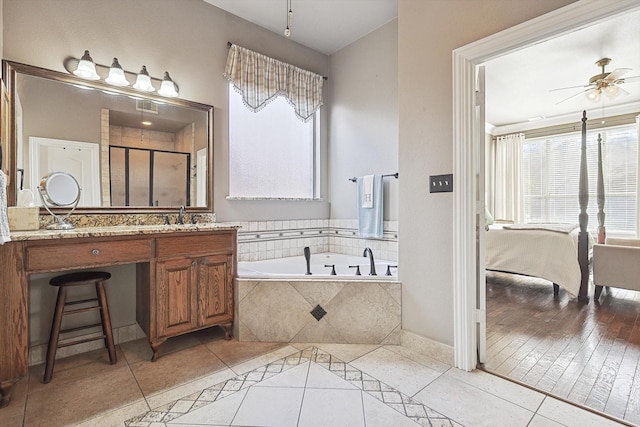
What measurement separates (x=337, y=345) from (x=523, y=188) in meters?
5.73

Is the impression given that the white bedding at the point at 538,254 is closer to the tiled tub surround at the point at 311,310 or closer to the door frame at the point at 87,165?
the tiled tub surround at the point at 311,310

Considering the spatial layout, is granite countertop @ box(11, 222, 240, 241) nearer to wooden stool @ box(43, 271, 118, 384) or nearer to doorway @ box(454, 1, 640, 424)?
wooden stool @ box(43, 271, 118, 384)

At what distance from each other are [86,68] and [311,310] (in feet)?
7.72

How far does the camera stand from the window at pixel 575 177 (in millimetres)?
5082

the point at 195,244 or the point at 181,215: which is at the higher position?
the point at 181,215

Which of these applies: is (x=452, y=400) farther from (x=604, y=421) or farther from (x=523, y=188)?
(x=523, y=188)

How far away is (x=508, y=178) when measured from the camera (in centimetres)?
637

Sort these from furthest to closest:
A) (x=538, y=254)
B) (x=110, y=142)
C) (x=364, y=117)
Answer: (x=538, y=254), (x=364, y=117), (x=110, y=142)

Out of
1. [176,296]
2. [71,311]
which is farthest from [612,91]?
[71,311]

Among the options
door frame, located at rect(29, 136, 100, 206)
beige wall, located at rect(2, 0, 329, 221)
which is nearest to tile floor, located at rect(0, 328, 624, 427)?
door frame, located at rect(29, 136, 100, 206)

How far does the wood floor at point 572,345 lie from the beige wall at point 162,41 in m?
2.35

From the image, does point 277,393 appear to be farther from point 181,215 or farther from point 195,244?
point 181,215

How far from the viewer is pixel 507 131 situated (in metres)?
6.39

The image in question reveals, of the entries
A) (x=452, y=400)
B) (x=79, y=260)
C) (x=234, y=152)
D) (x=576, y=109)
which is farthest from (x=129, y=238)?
(x=576, y=109)
